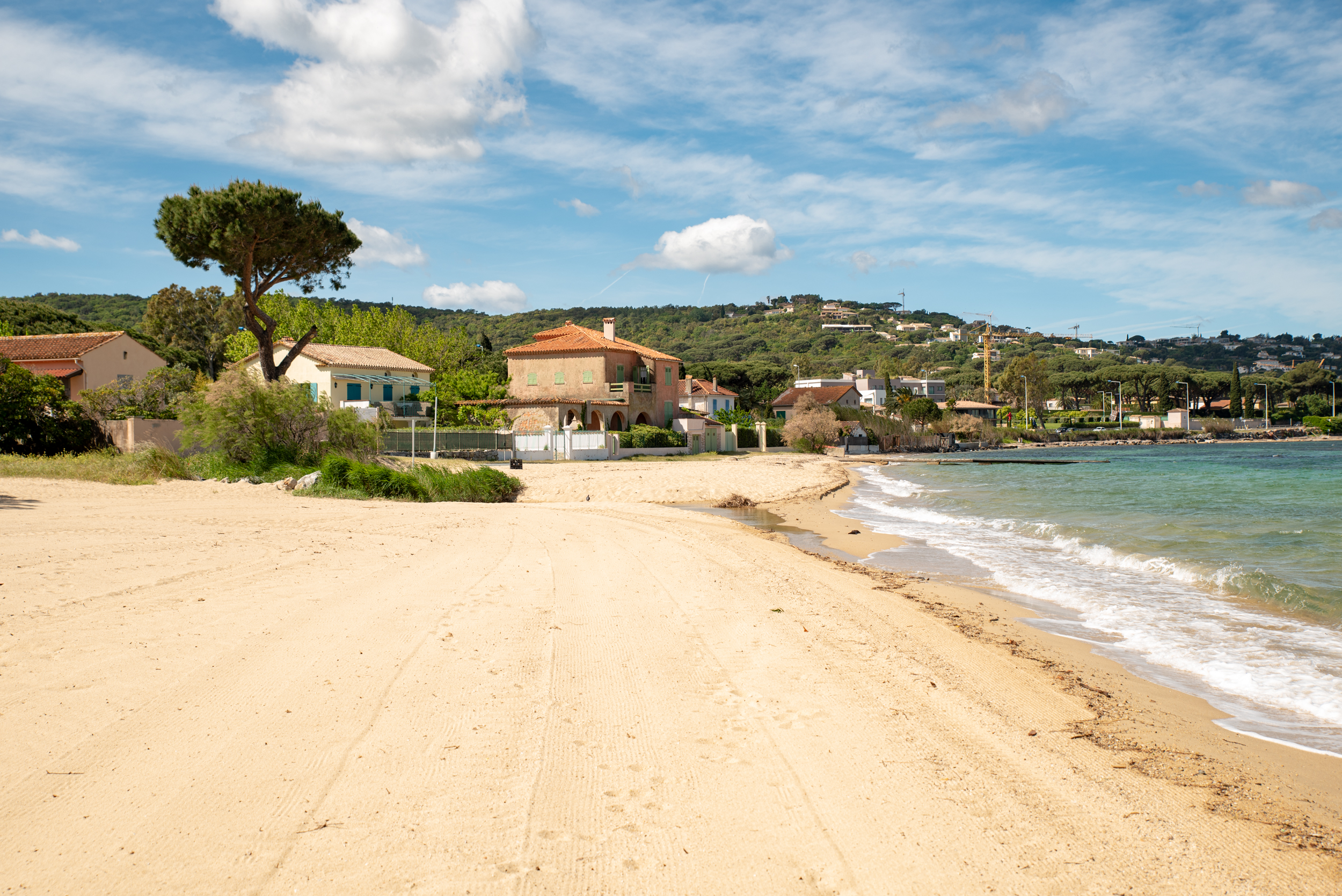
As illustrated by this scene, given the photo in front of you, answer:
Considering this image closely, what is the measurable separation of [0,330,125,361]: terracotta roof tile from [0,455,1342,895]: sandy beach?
36.9 metres

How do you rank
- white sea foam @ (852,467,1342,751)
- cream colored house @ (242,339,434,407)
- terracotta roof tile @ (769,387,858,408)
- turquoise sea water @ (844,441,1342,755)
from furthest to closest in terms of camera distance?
terracotta roof tile @ (769,387,858,408)
cream colored house @ (242,339,434,407)
turquoise sea water @ (844,441,1342,755)
white sea foam @ (852,467,1342,751)

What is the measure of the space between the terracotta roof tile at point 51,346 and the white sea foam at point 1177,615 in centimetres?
4057

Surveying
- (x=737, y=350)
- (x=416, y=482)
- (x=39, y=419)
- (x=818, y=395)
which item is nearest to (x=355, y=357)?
(x=39, y=419)

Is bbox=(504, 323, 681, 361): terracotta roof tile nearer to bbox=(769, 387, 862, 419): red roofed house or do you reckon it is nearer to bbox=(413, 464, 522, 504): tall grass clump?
bbox=(769, 387, 862, 419): red roofed house

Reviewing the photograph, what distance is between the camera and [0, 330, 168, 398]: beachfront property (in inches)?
1448

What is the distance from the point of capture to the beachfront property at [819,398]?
71.9m

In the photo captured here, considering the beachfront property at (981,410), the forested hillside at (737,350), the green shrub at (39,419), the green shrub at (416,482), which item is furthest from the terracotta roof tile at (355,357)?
the beachfront property at (981,410)

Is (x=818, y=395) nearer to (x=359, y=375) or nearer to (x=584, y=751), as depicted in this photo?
(x=359, y=375)

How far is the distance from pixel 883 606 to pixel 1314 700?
158 inches

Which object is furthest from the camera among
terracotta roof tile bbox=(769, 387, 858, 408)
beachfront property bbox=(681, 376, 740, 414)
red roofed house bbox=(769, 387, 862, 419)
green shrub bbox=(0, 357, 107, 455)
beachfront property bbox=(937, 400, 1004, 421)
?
beachfront property bbox=(937, 400, 1004, 421)

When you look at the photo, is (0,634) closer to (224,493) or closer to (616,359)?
(224,493)

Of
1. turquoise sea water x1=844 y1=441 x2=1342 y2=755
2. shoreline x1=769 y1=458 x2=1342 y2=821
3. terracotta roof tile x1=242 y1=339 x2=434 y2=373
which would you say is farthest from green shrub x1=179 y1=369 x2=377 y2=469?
terracotta roof tile x1=242 y1=339 x2=434 y2=373

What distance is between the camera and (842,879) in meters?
3.09

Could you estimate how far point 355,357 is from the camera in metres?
49.5
